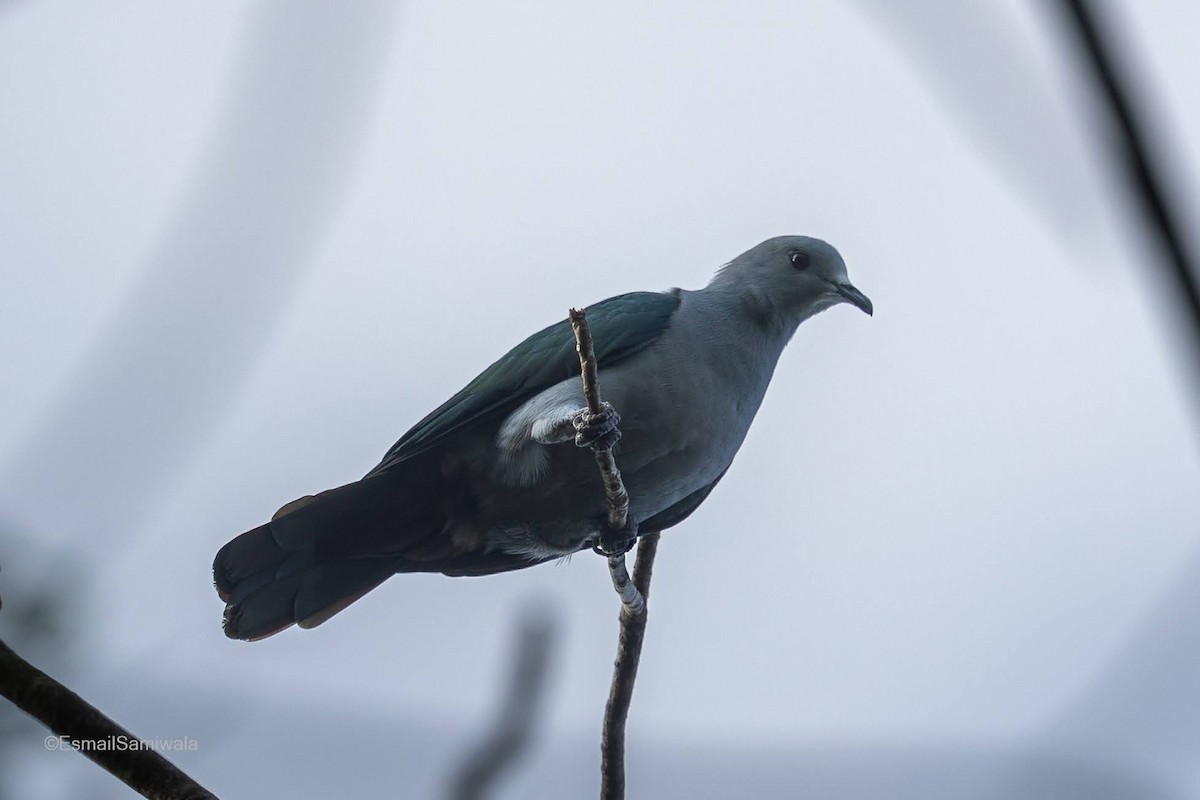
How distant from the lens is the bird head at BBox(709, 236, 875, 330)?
573cm

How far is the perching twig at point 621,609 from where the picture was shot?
11.8 ft

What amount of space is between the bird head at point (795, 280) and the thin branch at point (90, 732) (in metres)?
3.92

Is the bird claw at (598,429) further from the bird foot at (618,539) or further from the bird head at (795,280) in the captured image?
the bird head at (795,280)

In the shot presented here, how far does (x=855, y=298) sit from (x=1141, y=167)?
518 centimetres

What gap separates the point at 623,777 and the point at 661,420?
156cm

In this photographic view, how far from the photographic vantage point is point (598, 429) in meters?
4.17

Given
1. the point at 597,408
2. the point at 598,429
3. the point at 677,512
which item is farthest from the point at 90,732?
the point at 677,512

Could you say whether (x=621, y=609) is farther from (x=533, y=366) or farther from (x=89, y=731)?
(x=89, y=731)

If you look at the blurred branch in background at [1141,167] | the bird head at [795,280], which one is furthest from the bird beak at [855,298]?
the blurred branch in background at [1141,167]

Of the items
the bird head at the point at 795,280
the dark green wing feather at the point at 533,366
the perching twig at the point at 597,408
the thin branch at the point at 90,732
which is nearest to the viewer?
the thin branch at the point at 90,732

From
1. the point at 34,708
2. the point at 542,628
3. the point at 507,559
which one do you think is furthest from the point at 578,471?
the point at 34,708

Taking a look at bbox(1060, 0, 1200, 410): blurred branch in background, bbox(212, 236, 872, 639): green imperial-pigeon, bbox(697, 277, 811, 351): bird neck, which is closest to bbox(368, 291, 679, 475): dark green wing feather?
bbox(212, 236, 872, 639): green imperial-pigeon

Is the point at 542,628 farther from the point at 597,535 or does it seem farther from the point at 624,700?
the point at 597,535

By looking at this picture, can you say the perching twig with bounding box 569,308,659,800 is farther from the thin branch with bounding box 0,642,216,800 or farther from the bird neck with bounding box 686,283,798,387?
the thin branch with bounding box 0,642,216,800
